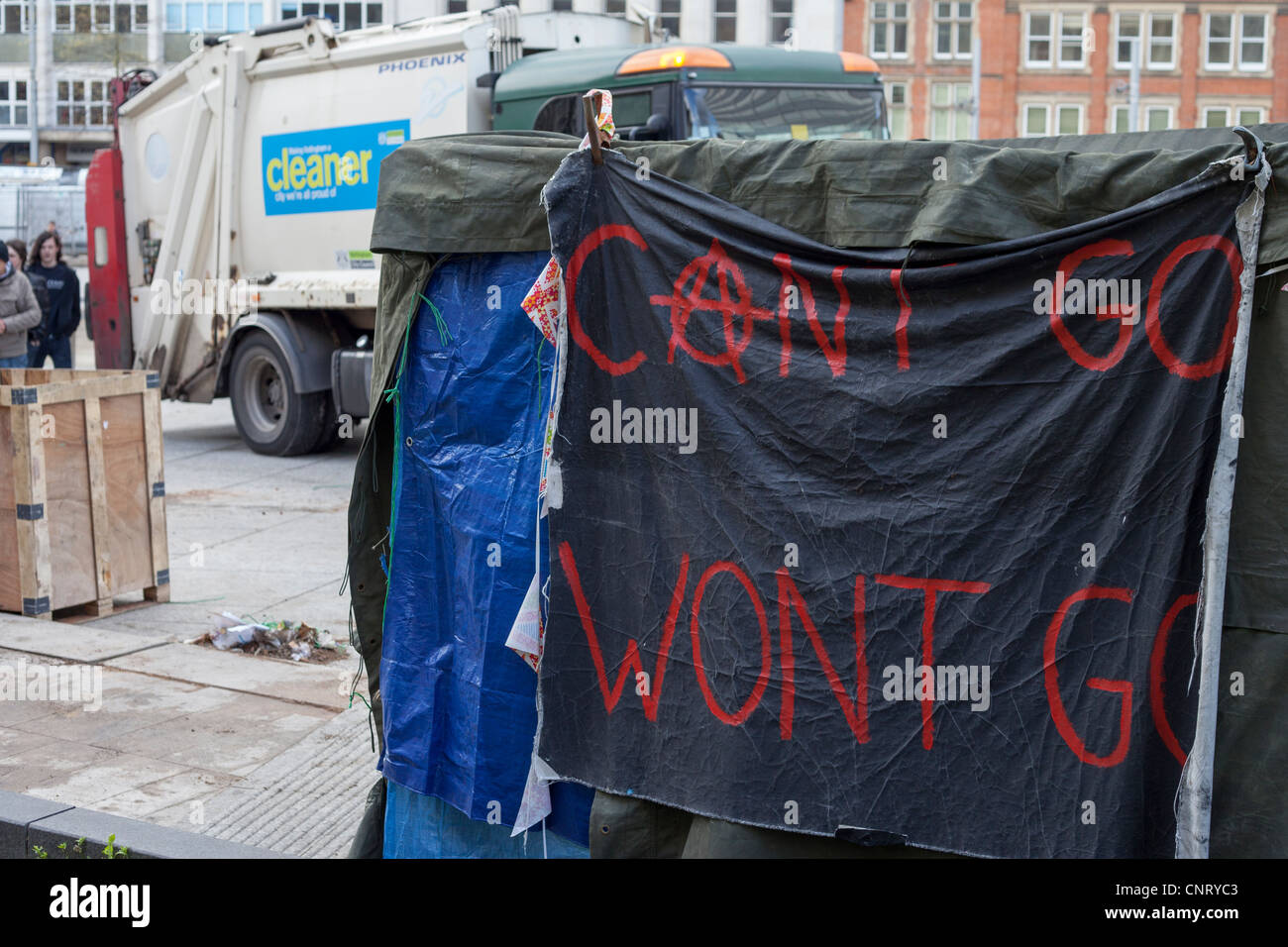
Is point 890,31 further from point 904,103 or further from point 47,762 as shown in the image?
point 47,762

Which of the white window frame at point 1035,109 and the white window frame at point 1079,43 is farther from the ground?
the white window frame at point 1079,43

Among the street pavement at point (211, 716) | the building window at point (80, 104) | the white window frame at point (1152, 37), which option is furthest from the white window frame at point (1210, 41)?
the street pavement at point (211, 716)

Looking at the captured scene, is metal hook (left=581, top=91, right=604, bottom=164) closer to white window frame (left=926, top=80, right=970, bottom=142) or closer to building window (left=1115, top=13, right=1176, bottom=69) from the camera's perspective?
white window frame (left=926, top=80, right=970, bottom=142)

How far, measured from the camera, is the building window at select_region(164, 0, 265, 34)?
2014 inches

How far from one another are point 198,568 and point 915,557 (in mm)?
6333

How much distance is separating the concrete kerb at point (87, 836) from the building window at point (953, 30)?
50706 mm

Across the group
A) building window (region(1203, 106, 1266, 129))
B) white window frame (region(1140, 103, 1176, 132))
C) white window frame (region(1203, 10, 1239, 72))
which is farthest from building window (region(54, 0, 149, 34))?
building window (region(1203, 106, 1266, 129))

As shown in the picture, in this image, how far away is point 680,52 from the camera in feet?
32.2

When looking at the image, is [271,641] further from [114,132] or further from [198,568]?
[114,132]

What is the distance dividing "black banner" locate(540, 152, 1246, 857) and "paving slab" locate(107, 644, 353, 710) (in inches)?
110

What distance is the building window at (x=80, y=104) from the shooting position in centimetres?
5431

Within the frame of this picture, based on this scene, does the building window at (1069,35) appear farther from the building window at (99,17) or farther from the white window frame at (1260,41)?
the building window at (99,17)

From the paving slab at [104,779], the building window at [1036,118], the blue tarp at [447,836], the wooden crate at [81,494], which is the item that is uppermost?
the building window at [1036,118]

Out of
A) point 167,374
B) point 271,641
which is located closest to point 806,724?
point 271,641
